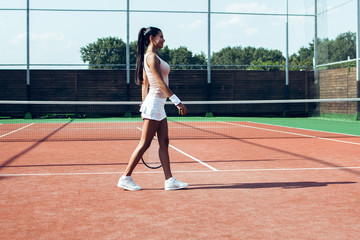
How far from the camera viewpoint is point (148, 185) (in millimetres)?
5648

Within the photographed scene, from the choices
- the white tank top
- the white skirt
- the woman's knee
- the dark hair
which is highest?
the dark hair

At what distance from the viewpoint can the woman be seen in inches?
199

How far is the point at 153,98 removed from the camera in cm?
513

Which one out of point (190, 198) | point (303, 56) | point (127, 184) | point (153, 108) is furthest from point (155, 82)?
point (303, 56)

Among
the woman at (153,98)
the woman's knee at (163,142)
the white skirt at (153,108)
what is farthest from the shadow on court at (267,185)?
the white skirt at (153,108)

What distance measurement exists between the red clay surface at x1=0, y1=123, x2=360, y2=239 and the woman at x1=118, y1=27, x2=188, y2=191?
240mm

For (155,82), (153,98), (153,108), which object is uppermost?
(155,82)

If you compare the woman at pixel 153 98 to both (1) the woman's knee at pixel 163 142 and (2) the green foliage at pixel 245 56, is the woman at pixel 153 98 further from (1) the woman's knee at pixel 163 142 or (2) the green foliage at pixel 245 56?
(2) the green foliage at pixel 245 56

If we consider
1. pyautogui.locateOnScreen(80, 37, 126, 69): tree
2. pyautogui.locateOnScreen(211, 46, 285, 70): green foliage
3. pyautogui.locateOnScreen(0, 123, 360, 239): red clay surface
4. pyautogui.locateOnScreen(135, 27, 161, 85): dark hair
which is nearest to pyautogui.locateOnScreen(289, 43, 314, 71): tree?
pyautogui.locateOnScreen(211, 46, 285, 70): green foliage

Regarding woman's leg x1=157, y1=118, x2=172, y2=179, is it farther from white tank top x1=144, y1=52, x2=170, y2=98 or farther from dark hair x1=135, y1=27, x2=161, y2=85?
dark hair x1=135, y1=27, x2=161, y2=85

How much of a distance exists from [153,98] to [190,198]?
3.75 feet

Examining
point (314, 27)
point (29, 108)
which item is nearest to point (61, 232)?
point (29, 108)

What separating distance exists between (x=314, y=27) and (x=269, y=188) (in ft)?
68.0

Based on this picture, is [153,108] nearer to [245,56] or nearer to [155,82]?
[155,82]
